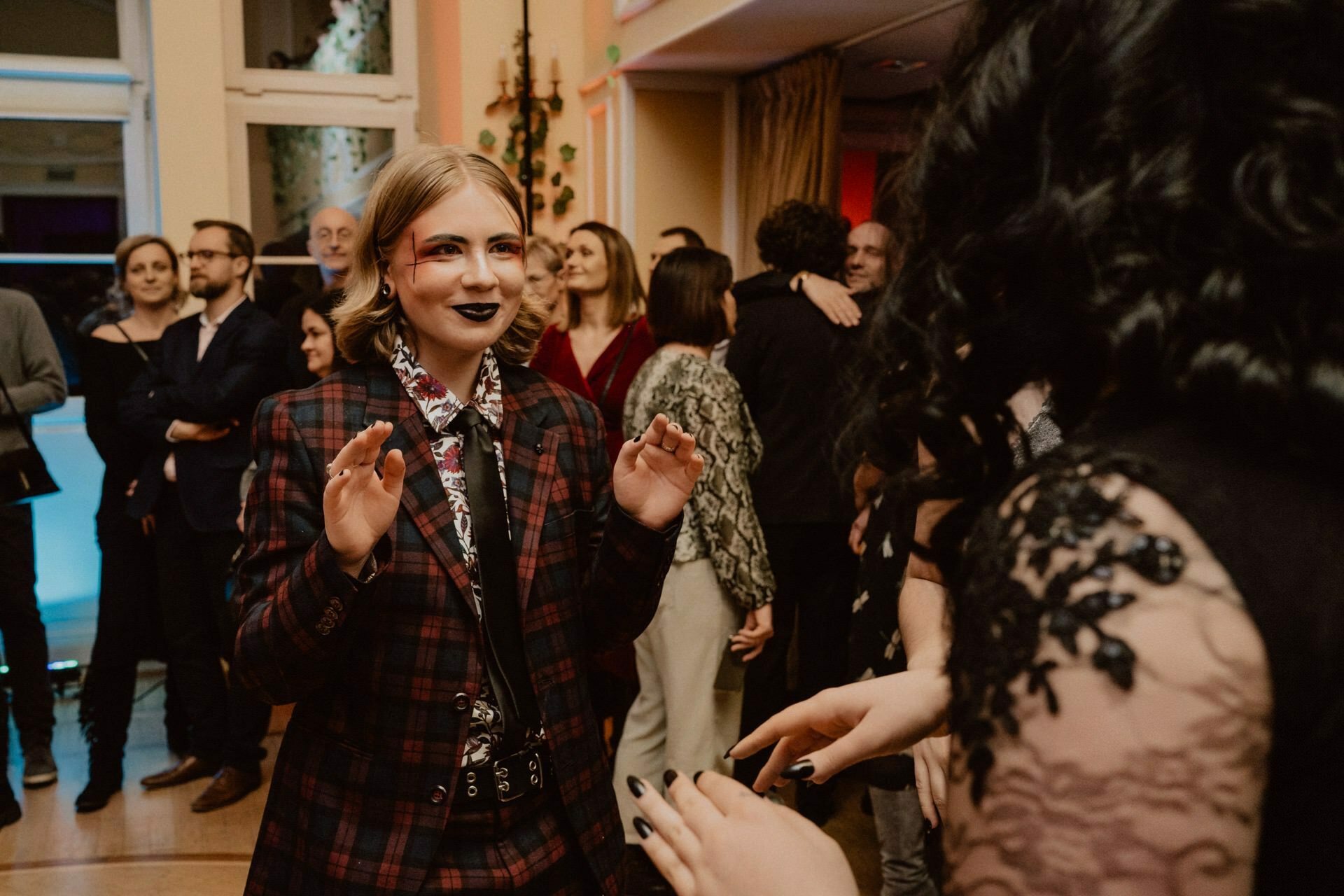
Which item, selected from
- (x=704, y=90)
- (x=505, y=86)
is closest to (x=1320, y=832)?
(x=704, y=90)

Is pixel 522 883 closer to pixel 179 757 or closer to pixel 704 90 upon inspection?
pixel 179 757

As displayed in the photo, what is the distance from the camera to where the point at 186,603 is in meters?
3.56

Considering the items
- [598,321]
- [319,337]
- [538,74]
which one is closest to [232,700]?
[319,337]

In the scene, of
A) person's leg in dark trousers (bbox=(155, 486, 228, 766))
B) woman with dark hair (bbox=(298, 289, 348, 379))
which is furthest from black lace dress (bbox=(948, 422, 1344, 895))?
person's leg in dark trousers (bbox=(155, 486, 228, 766))

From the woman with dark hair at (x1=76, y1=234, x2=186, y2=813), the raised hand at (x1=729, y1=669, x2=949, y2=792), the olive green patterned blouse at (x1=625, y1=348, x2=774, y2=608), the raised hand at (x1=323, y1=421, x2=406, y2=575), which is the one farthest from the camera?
the woman with dark hair at (x1=76, y1=234, x2=186, y2=813)

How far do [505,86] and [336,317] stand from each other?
439 cm

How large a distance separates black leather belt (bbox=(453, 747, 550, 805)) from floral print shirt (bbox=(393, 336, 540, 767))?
1 cm

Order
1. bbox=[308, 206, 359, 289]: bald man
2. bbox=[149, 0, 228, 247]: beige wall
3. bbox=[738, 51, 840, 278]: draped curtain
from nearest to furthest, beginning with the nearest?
bbox=[308, 206, 359, 289]: bald man
bbox=[738, 51, 840, 278]: draped curtain
bbox=[149, 0, 228, 247]: beige wall

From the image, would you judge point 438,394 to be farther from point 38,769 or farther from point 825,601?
point 38,769

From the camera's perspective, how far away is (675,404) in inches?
110

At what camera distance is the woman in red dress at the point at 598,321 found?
3.45m

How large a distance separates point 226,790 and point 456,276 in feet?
8.57

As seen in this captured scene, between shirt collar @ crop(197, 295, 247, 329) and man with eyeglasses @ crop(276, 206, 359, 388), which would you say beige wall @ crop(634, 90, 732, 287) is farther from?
shirt collar @ crop(197, 295, 247, 329)

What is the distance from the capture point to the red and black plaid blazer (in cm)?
129
